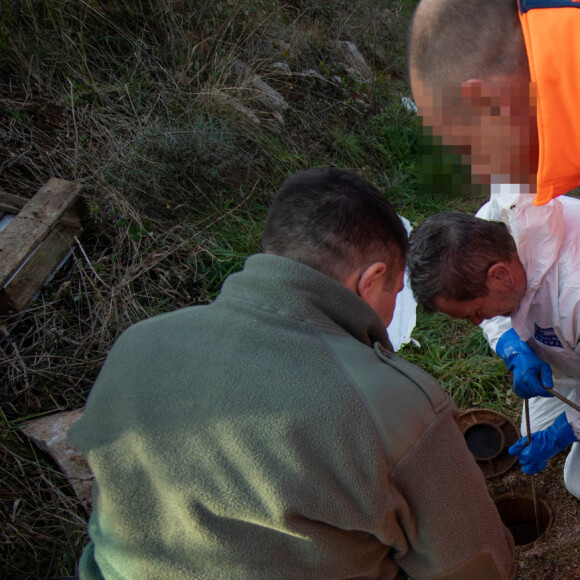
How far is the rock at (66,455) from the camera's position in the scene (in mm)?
2412

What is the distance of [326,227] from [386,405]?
0.48 metres

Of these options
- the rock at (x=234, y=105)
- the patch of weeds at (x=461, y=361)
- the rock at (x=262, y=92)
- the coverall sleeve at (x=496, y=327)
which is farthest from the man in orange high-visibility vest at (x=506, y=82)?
the rock at (x=262, y=92)

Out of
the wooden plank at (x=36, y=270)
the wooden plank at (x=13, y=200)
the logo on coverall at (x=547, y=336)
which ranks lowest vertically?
the logo on coverall at (x=547, y=336)

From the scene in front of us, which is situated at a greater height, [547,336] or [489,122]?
[489,122]

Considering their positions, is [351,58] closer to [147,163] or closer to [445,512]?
[147,163]

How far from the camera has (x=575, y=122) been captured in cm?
122

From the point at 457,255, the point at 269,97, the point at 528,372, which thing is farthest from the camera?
the point at 269,97

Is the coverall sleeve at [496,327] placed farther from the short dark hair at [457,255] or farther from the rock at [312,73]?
the rock at [312,73]

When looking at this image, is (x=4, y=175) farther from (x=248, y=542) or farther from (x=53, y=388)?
(x=248, y=542)

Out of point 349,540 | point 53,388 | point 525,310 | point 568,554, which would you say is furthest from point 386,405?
point 53,388

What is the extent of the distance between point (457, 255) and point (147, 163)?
99.5 inches

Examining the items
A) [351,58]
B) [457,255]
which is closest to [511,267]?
[457,255]

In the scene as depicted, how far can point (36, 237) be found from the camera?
296 cm

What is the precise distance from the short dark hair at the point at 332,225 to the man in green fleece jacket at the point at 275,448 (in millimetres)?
32
